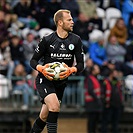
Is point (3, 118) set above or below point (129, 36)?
below

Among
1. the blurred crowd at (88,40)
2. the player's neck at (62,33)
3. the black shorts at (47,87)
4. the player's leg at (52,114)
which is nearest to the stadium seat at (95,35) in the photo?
the blurred crowd at (88,40)

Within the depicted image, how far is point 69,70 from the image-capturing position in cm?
1091

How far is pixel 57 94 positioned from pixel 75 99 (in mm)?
6431

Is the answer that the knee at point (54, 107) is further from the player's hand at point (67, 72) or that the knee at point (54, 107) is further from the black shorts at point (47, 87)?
the player's hand at point (67, 72)

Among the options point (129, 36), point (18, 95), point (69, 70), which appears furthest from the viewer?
point (129, 36)

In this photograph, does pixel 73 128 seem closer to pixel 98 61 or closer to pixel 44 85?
pixel 98 61

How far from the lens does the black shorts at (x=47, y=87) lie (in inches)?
438

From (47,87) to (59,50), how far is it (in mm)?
653

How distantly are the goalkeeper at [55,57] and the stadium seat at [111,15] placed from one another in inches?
356

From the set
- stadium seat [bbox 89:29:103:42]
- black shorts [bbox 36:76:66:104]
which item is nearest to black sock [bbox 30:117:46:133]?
black shorts [bbox 36:76:66:104]

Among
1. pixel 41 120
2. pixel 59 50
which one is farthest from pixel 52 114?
pixel 59 50

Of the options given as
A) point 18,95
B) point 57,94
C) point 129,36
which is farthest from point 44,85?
point 129,36

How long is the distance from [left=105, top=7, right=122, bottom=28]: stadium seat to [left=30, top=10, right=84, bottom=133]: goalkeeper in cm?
904

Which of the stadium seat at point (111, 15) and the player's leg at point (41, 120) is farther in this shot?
the stadium seat at point (111, 15)
